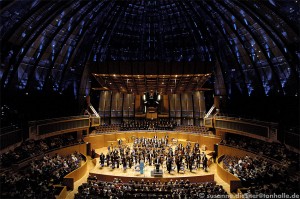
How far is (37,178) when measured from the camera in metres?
15.7

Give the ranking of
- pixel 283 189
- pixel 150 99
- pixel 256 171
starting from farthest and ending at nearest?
Answer: pixel 150 99, pixel 256 171, pixel 283 189

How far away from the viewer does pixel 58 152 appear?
22953mm

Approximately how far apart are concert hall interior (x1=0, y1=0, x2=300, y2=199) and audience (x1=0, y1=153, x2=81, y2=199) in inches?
3.5

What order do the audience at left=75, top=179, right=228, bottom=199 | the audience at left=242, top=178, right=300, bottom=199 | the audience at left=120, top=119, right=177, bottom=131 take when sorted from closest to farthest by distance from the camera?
the audience at left=242, top=178, right=300, bottom=199 < the audience at left=75, top=179, right=228, bottom=199 < the audience at left=120, top=119, right=177, bottom=131

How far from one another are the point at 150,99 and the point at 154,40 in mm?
7591

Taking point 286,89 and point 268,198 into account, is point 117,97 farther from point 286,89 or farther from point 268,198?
point 268,198

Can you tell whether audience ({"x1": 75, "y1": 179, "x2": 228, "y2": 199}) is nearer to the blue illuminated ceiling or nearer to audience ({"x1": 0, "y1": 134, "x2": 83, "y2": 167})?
audience ({"x1": 0, "y1": 134, "x2": 83, "y2": 167})

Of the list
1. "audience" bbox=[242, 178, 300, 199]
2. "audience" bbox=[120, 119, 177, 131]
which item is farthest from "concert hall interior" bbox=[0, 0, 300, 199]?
"audience" bbox=[120, 119, 177, 131]

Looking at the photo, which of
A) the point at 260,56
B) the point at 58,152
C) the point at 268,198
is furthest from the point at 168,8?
the point at 268,198

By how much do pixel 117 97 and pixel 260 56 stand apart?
19.9 metres

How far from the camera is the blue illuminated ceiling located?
61.3 feet

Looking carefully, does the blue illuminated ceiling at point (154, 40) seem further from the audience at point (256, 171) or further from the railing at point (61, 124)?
the audience at point (256, 171)

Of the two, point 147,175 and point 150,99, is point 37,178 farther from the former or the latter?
point 150,99

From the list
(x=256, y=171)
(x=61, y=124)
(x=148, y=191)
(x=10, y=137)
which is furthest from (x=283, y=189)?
(x=61, y=124)
